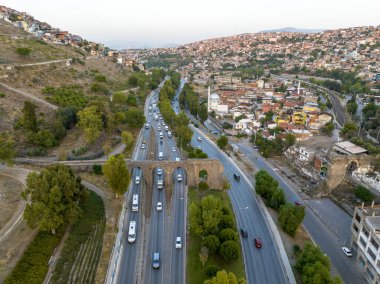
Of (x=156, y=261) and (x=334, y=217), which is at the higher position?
(x=156, y=261)

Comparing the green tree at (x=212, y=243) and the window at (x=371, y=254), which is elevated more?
the green tree at (x=212, y=243)

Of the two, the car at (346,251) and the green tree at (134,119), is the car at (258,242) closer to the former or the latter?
the car at (346,251)

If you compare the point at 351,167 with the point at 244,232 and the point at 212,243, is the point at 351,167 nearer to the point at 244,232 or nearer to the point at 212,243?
the point at 244,232

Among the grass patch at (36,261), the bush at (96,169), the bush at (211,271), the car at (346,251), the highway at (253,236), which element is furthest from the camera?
the bush at (96,169)

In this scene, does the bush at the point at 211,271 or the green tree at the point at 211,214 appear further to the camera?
the green tree at the point at 211,214

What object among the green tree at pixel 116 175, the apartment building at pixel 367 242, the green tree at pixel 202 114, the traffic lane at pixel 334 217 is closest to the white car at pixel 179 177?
the green tree at pixel 116 175

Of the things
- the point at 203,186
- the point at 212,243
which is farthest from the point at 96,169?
the point at 212,243
